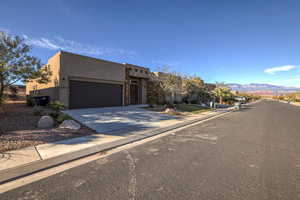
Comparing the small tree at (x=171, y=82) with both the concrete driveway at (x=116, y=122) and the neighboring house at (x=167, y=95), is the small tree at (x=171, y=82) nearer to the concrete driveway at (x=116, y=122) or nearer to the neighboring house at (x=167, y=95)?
the neighboring house at (x=167, y=95)

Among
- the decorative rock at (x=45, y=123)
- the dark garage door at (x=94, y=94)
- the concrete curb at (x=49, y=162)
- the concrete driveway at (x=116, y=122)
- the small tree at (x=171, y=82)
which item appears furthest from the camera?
the small tree at (x=171, y=82)

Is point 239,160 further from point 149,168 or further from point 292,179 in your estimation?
point 149,168

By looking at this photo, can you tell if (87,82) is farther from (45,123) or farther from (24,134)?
(24,134)

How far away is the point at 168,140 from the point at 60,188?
3.79 m

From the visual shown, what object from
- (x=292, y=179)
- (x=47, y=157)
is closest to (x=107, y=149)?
(x=47, y=157)

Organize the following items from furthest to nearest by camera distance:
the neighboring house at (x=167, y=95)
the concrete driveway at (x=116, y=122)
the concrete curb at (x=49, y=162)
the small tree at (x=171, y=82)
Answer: the neighboring house at (x=167, y=95) < the small tree at (x=171, y=82) < the concrete driveway at (x=116, y=122) < the concrete curb at (x=49, y=162)

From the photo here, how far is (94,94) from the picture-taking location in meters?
12.8

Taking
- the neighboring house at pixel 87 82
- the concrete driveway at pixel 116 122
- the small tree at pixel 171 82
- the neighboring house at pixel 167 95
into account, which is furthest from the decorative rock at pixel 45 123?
the neighboring house at pixel 167 95

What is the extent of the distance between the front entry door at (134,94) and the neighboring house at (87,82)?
215mm

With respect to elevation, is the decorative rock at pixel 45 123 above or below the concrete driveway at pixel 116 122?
above

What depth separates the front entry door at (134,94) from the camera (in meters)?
17.3

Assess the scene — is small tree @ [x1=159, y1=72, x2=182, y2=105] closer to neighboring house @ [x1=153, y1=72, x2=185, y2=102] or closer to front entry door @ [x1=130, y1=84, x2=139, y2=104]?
neighboring house @ [x1=153, y1=72, x2=185, y2=102]

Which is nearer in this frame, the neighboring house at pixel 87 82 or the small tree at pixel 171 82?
the neighboring house at pixel 87 82

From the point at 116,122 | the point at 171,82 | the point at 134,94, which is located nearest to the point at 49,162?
the point at 116,122
